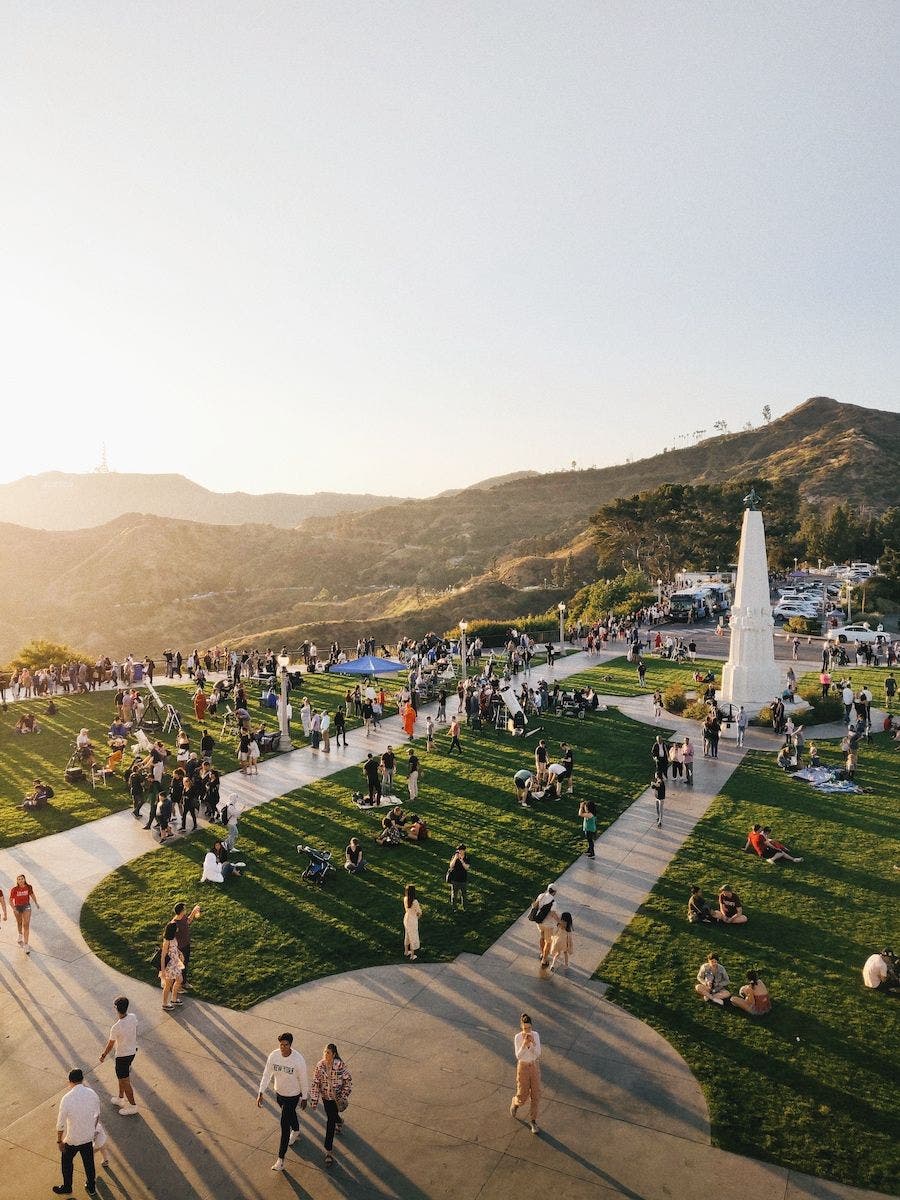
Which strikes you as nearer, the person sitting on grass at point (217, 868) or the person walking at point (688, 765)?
the person sitting on grass at point (217, 868)

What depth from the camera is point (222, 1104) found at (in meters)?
8.16

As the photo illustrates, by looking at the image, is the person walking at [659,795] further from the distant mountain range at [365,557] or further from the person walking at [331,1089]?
the distant mountain range at [365,557]

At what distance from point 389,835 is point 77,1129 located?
8592 millimetres

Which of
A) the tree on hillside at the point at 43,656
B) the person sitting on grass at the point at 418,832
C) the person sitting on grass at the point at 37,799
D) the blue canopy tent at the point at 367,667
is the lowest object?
the person sitting on grass at the point at 418,832

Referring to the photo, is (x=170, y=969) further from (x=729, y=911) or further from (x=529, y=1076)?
(x=729, y=911)

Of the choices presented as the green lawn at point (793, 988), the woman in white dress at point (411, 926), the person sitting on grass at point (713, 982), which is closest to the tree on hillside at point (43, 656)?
the woman in white dress at point (411, 926)

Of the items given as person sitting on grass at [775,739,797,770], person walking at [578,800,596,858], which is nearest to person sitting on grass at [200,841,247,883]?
person walking at [578,800,596,858]

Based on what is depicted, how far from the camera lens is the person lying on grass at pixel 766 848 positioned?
14.2 metres

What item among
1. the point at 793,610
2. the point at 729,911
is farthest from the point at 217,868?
the point at 793,610

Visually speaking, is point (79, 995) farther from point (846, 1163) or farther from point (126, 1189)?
point (846, 1163)

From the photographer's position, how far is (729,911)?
11.9 meters

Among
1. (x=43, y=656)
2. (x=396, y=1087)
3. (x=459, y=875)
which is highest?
(x=43, y=656)

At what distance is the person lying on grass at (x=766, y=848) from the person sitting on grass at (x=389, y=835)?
6.77 meters

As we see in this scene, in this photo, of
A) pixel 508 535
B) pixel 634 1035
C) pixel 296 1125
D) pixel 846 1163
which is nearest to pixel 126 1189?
pixel 296 1125
